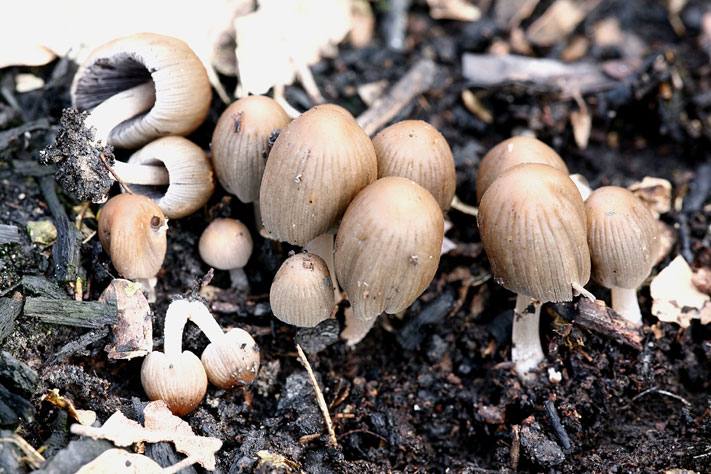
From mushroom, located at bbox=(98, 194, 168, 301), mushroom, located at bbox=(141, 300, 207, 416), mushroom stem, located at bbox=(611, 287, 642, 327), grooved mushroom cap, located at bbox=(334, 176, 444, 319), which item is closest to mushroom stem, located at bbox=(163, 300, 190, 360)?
mushroom, located at bbox=(141, 300, 207, 416)

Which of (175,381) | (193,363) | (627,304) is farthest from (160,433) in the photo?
(627,304)

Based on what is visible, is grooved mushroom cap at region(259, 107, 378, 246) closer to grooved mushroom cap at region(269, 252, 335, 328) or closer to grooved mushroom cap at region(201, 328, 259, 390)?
grooved mushroom cap at region(269, 252, 335, 328)

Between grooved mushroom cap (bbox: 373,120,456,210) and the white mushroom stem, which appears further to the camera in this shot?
the white mushroom stem

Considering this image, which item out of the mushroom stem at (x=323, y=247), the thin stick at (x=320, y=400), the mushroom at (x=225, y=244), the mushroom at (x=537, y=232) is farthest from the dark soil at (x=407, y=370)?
the mushroom at (x=537, y=232)

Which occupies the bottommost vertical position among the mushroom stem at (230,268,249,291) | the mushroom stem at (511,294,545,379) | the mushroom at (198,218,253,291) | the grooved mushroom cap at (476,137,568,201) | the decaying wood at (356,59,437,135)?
the mushroom stem at (511,294,545,379)

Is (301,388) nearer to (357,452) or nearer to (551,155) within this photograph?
(357,452)

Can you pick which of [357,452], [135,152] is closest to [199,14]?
[135,152]
